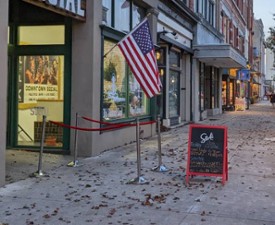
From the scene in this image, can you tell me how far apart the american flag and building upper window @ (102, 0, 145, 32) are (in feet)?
8.65

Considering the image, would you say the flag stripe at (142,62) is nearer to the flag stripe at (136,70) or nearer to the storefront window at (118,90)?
the flag stripe at (136,70)

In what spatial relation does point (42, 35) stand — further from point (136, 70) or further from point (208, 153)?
point (208, 153)

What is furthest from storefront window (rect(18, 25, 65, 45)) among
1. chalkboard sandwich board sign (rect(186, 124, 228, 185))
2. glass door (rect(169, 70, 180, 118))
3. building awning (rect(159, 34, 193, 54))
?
glass door (rect(169, 70, 180, 118))

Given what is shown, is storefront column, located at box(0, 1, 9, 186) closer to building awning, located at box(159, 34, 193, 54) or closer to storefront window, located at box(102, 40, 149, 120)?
storefront window, located at box(102, 40, 149, 120)

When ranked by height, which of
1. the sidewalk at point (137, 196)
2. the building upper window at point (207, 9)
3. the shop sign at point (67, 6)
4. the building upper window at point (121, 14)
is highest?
the building upper window at point (207, 9)

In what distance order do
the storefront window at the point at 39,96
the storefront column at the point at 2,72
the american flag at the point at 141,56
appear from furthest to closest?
the storefront window at the point at 39,96
the american flag at the point at 141,56
the storefront column at the point at 2,72

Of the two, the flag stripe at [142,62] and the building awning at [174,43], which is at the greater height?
the building awning at [174,43]

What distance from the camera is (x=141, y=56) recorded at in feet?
30.8

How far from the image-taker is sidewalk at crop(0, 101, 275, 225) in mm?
6074

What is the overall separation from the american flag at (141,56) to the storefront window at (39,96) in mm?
2598

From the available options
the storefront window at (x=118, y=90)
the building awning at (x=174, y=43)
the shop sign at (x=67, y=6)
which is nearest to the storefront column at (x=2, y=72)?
the shop sign at (x=67, y=6)

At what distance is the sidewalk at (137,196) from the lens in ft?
19.9

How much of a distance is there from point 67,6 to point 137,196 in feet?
15.4

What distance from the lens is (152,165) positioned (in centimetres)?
1006
